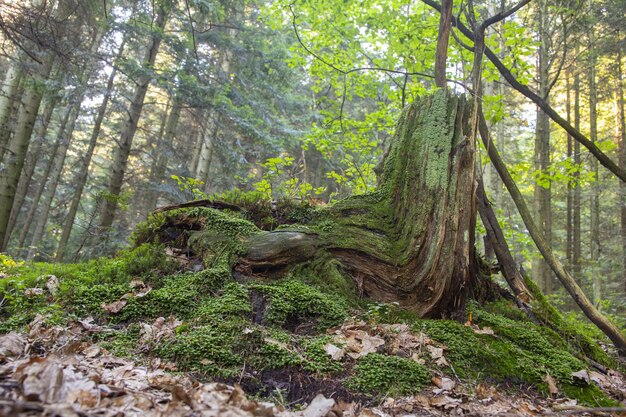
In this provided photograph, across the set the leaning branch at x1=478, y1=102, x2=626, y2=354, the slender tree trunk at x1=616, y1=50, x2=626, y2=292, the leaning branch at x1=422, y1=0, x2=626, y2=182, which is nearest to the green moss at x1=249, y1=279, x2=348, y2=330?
the leaning branch at x1=478, y1=102, x2=626, y2=354

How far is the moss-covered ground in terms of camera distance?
2.68m

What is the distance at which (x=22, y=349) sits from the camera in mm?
2381

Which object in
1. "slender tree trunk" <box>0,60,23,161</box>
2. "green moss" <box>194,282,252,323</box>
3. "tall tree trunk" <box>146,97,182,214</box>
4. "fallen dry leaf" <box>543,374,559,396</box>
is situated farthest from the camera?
"tall tree trunk" <box>146,97,182,214</box>

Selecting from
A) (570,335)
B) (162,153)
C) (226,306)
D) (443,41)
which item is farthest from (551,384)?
(162,153)

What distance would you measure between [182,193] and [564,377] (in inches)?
451

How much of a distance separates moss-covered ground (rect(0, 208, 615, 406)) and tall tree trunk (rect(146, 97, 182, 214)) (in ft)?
25.1

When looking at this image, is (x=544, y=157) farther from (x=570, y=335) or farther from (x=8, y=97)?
(x=8, y=97)

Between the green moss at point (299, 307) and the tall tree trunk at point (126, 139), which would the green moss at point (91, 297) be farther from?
the tall tree trunk at point (126, 139)

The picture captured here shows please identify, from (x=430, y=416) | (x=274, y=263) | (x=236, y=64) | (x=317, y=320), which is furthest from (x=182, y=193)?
(x=430, y=416)

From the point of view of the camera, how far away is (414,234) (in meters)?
4.28

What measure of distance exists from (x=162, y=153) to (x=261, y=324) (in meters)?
10.5

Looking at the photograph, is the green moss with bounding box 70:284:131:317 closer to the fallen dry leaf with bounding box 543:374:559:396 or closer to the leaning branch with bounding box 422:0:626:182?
the fallen dry leaf with bounding box 543:374:559:396

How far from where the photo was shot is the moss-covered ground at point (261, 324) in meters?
2.68

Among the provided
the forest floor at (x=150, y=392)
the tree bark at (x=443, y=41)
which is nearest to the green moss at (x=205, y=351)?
the forest floor at (x=150, y=392)
